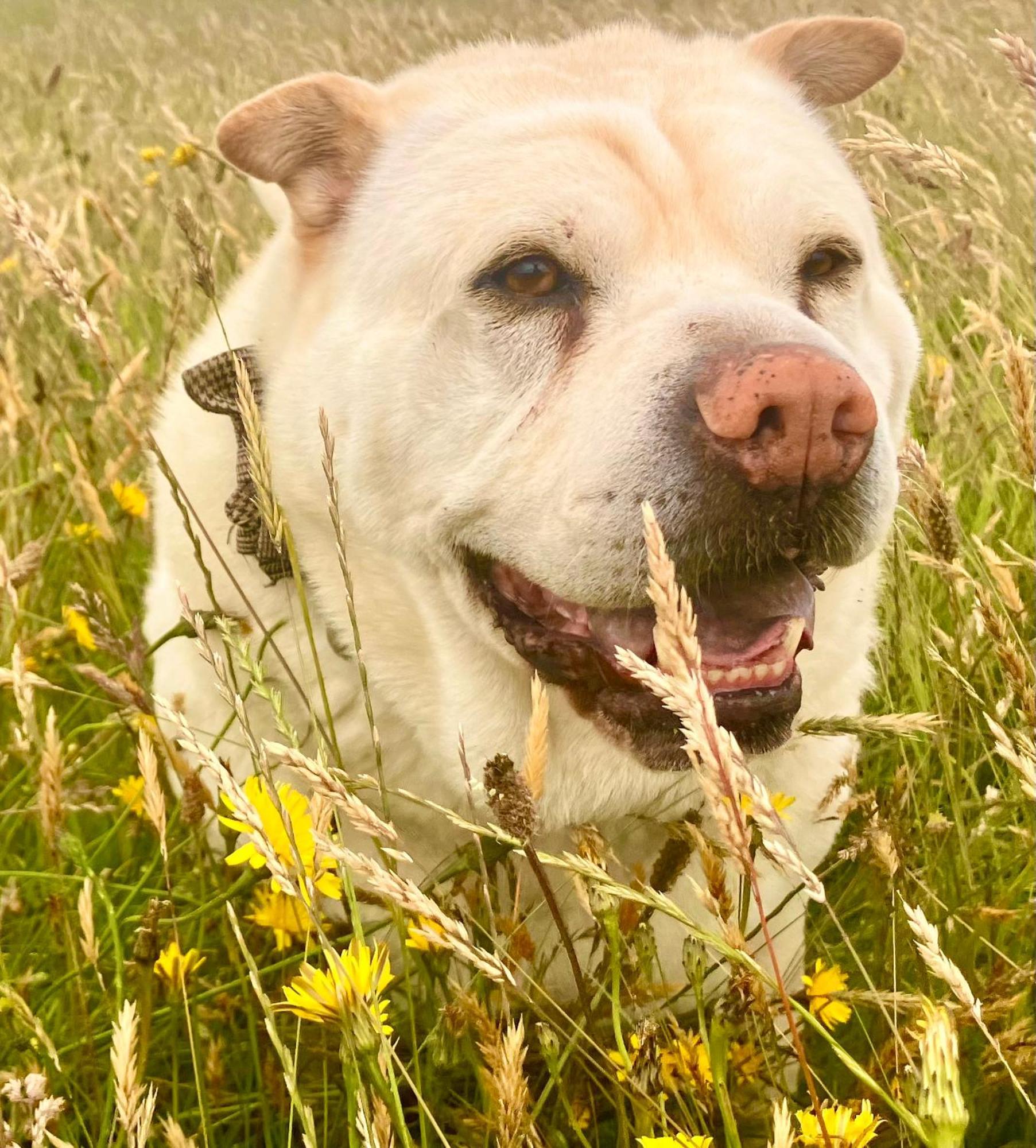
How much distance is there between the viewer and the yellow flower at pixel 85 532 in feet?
9.75

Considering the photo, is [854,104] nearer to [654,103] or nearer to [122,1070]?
[654,103]

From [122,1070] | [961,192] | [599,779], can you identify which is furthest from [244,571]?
[961,192]

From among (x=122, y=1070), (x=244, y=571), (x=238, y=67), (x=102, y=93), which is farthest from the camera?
(x=102, y=93)

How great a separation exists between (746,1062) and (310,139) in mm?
1880

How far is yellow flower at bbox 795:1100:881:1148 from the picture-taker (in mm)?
1151

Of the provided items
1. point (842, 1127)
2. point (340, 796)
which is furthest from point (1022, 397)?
point (340, 796)

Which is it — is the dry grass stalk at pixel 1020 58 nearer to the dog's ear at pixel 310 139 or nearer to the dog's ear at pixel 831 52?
the dog's ear at pixel 831 52

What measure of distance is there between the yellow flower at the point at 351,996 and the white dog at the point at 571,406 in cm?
86

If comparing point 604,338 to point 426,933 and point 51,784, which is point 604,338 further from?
point 426,933

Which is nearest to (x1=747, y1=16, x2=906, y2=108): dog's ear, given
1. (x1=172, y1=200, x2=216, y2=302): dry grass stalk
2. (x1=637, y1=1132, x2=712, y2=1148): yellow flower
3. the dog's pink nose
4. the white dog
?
the white dog

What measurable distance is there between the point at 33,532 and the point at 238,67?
1424 millimetres

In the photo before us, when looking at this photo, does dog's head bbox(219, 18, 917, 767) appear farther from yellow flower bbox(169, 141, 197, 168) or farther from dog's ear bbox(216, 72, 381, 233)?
yellow flower bbox(169, 141, 197, 168)

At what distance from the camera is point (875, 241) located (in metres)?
2.56

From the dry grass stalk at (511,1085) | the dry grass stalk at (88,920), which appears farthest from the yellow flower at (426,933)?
the dry grass stalk at (88,920)
